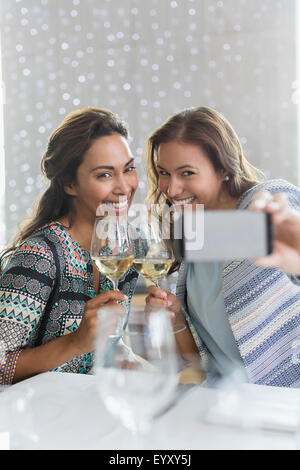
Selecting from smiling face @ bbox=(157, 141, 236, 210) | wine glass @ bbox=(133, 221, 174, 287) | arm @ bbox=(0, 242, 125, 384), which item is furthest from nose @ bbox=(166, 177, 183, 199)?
arm @ bbox=(0, 242, 125, 384)

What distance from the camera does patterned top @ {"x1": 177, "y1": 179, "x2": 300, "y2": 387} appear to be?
1127mm

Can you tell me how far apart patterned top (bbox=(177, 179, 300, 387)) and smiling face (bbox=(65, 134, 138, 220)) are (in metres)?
0.32

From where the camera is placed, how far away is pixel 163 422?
25.6 inches

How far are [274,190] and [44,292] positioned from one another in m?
0.54

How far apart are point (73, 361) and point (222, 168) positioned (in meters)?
0.58

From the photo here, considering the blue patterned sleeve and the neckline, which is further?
the neckline

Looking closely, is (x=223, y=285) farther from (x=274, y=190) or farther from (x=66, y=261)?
(x=66, y=261)

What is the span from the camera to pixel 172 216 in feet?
4.42

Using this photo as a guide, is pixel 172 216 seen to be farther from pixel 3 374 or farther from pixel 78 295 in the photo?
pixel 3 374

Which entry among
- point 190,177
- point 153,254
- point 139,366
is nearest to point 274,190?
point 190,177

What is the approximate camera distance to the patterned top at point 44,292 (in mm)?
1053

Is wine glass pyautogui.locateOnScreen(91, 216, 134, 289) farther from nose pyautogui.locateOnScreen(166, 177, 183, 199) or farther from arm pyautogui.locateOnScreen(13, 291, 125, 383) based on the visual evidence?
nose pyautogui.locateOnScreen(166, 177, 183, 199)

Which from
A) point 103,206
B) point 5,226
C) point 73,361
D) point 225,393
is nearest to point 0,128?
point 5,226

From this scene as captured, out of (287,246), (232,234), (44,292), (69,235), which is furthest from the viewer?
(69,235)
